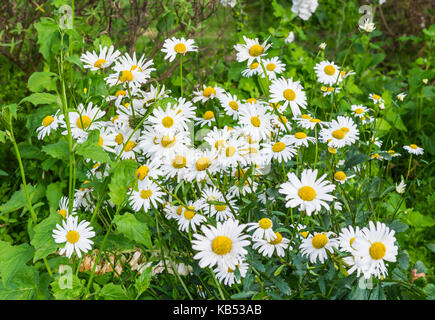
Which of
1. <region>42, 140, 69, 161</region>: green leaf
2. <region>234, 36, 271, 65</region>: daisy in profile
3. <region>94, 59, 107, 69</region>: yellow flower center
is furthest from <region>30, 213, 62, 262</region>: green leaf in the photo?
<region>234, 36, 271, 65</region>: daisy in profile

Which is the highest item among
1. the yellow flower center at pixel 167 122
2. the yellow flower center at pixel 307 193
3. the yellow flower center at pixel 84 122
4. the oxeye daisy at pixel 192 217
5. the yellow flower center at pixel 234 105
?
the yellow flower center at pixel 234 105

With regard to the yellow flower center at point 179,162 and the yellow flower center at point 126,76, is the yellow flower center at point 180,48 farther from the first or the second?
the yellow flower center at point 179,162

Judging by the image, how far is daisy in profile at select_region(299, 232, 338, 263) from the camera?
1.17m

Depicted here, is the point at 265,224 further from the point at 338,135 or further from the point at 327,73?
the point at 327,73

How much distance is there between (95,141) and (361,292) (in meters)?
0.82

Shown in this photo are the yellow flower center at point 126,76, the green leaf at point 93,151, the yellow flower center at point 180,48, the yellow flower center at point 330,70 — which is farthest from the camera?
the yellow flower center at point 330,70

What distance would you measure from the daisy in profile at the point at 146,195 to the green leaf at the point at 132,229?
0.07m

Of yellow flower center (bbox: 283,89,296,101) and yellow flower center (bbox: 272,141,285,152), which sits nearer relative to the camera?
yellow flower center (bbox: 272,141,285,152)

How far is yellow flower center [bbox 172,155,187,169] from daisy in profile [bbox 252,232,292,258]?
30 centimetres

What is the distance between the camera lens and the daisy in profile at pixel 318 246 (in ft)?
3.85

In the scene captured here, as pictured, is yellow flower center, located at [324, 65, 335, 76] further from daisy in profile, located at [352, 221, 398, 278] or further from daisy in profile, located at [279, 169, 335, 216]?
daisy in profile, located at [352, 221, 398, 278]

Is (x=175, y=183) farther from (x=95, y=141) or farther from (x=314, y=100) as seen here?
(x=314, y=100)

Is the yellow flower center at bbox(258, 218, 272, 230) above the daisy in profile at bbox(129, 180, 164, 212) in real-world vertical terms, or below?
below

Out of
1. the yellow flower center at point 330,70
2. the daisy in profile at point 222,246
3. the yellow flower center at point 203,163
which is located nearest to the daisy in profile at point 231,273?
the daisy in profile at point 222,246
